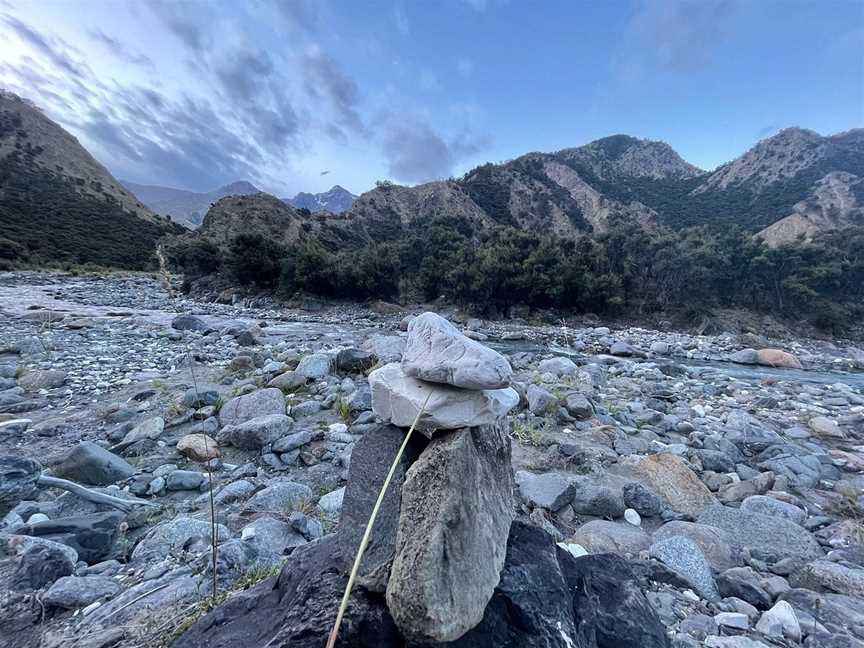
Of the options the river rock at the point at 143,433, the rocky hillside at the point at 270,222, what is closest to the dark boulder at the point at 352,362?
the river rock at the point at 143,433

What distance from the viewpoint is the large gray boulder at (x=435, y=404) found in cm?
184

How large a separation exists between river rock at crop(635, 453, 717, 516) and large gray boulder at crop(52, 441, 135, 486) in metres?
6.06

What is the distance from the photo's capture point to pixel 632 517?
3.76 meters

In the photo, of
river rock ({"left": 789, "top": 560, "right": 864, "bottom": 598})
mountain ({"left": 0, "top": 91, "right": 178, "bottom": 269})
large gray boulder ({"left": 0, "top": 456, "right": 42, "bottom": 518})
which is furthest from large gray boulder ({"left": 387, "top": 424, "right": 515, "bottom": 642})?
mountain ({"left": 0, "top": 91, "right": 178, "bottom": 269})

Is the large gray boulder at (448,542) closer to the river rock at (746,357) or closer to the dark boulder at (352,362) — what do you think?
the dark boulder at (352,362)

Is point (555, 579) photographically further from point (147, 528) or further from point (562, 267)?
point (562, 267)

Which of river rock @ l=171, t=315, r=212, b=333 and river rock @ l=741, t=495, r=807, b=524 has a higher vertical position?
river rock @ l=741, t=495, r=807, b=524

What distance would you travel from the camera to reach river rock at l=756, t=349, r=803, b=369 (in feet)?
45.9

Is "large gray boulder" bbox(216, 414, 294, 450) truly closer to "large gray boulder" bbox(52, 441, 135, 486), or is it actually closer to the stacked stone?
"large gray boulder" bbox(52, 441, 135, 486)

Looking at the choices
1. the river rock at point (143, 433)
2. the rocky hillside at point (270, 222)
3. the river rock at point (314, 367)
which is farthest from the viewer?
the rocky hillside at point (270, 222)

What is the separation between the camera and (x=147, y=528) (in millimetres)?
3182

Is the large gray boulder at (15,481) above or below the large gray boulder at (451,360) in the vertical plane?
below

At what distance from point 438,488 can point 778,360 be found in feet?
60.5

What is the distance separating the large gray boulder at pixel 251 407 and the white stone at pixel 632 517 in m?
4.84
